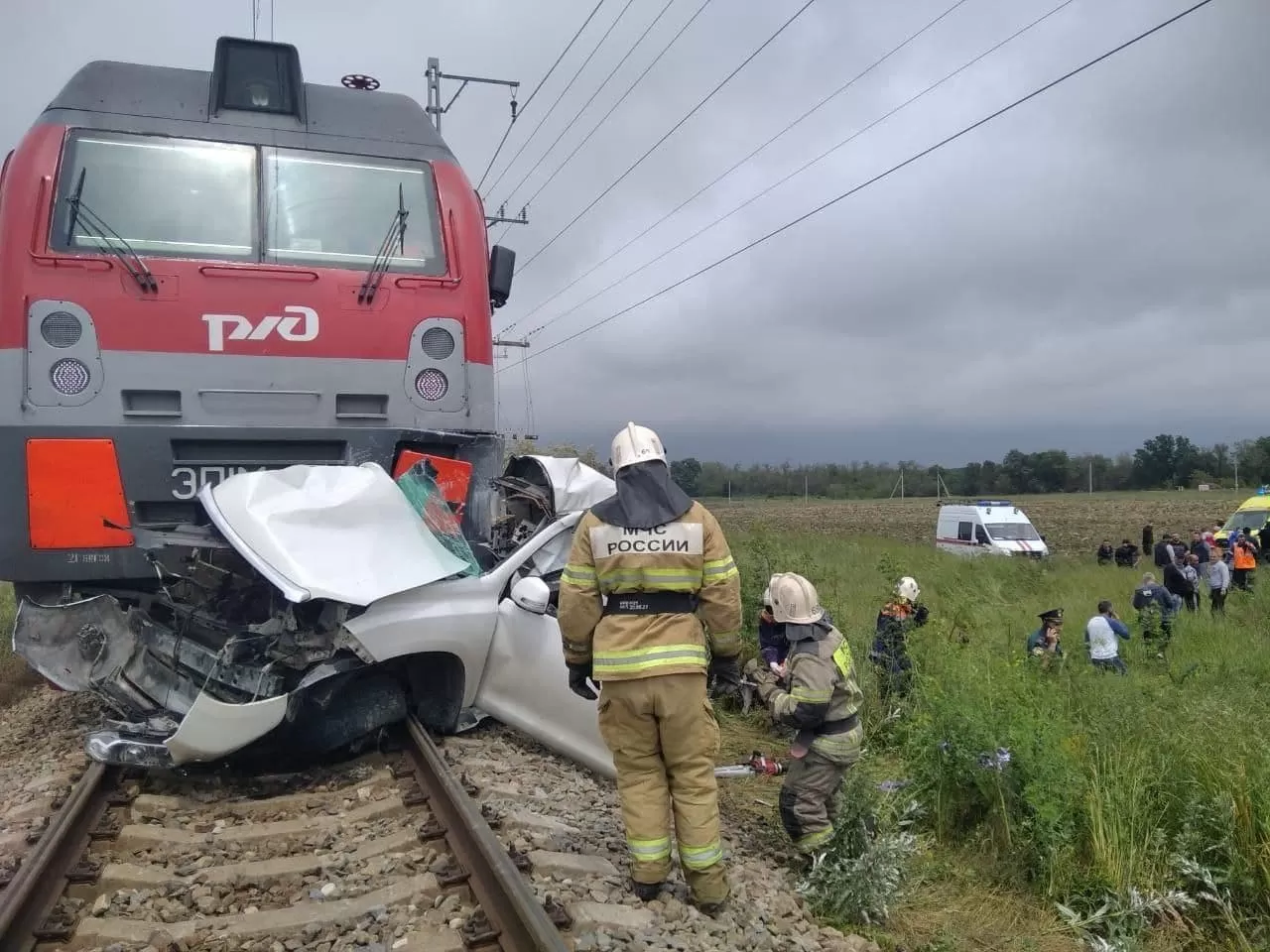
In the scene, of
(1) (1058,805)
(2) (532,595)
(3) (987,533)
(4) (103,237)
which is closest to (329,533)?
(2) (532,595)

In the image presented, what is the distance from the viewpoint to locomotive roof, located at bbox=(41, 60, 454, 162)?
6.15m

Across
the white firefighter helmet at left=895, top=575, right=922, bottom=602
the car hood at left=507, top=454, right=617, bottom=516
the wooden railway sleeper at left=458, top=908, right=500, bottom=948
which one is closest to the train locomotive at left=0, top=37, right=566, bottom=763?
the car hood at left=507, top=454, right=617, bottom=516

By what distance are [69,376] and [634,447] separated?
3.45 meters

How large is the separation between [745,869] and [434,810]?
1.41 m

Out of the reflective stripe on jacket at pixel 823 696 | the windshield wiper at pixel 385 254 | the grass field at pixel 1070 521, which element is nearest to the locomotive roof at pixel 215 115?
the windshield wiper at pixel 385 254

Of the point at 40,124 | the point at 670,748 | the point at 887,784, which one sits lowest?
the point at 887,784

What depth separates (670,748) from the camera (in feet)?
13.1

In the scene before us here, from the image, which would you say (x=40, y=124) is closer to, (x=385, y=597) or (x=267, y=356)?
(x=267, y=356)

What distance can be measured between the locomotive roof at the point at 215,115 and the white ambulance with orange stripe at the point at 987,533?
1861cm

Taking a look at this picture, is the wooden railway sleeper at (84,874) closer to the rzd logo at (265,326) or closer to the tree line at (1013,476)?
the rzd logo at (265,326)

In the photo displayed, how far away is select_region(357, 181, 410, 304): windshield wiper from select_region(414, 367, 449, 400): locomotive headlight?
1.81 feet

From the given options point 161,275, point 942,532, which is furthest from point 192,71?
point 942,532

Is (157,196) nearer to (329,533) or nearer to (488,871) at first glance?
(329,533)

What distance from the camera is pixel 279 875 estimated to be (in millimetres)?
4031
